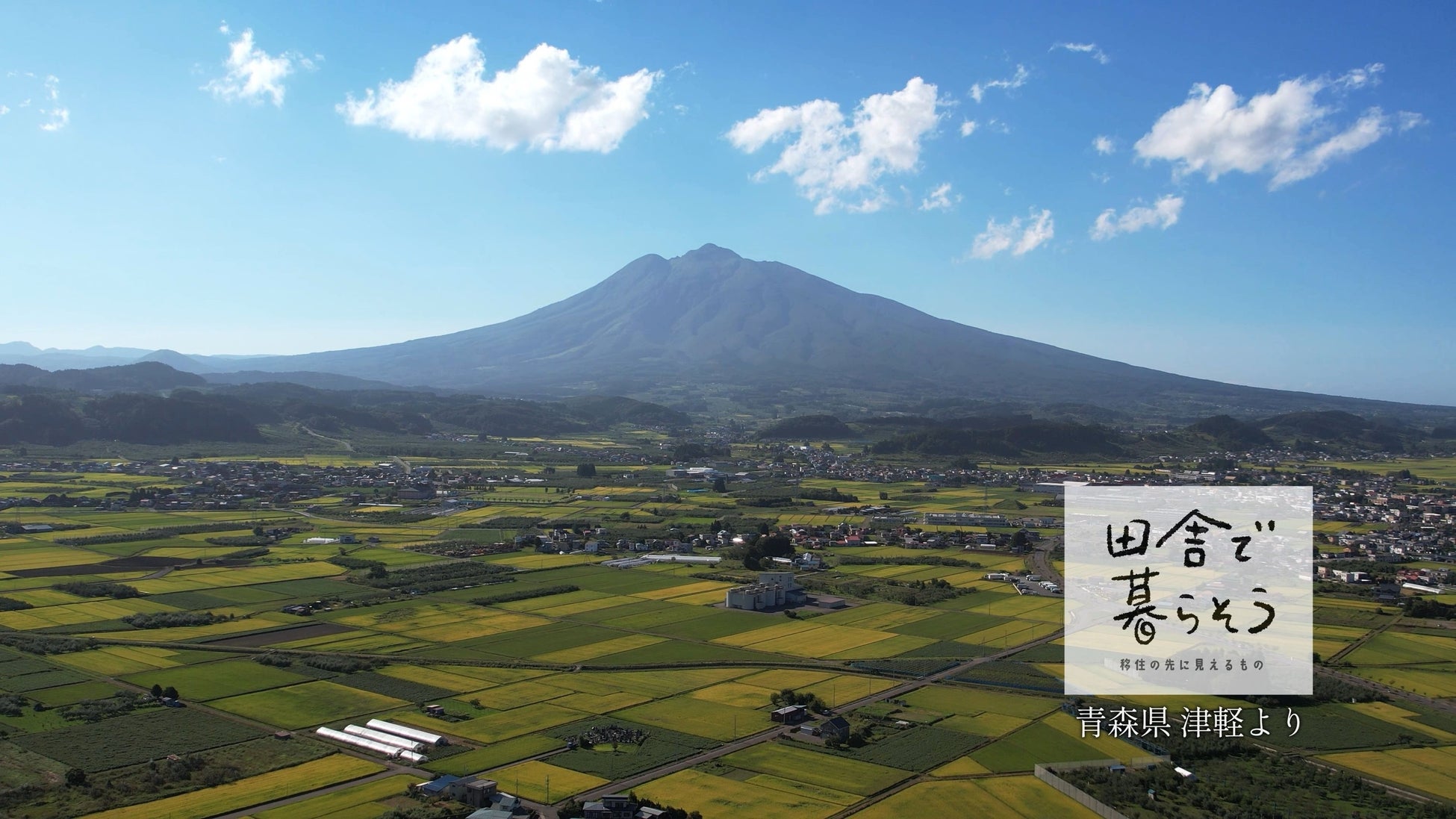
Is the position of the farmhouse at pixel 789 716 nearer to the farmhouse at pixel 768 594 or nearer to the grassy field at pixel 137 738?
the grassy field at pixel 137 738

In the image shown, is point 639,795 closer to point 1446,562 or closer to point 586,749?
point 586,749

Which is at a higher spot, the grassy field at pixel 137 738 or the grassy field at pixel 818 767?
the grassy field at pixel 137 738

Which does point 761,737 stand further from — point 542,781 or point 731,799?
point 542,781

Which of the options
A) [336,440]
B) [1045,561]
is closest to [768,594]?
[1045,561]

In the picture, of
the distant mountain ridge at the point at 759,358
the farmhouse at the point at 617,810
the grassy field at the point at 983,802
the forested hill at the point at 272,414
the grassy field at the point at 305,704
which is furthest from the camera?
the distant mountain ridge at the point at 759,358

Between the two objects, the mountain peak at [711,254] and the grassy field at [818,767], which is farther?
the mountain peak at [711,254]

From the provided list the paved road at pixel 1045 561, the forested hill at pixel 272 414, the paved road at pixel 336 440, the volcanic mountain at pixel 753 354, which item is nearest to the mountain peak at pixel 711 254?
the volcanic mountain at pixel 753 354

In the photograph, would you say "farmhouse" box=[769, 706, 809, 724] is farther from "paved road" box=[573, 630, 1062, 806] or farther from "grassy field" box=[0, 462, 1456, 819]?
"grassy field" box=[0, 462, 1456, 819]

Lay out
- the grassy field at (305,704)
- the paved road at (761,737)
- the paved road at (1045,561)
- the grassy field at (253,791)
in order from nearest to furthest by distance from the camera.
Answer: the grassy field at (253,791)
the paved road at (761,737)
the grassy field at (305,704)
the paved road at (1045,561)

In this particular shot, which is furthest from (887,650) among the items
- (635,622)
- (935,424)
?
(935,424)
